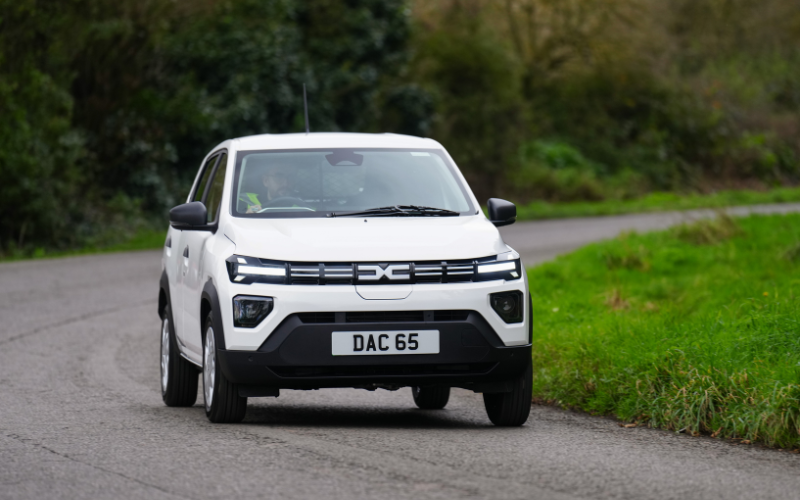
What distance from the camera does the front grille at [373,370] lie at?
7.14 metres

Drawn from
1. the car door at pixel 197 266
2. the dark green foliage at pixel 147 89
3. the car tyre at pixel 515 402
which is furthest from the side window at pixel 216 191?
the dark green foliage at pixel 147 89

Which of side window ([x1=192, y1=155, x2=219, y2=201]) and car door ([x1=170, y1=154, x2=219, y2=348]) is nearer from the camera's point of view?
car door ([x1=170, y1=154, x2=219, y2=348])

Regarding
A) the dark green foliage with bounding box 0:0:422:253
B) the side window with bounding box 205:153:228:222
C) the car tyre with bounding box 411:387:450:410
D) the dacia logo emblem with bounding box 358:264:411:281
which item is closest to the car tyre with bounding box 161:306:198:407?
the side window with bounding box 205:153:228:222

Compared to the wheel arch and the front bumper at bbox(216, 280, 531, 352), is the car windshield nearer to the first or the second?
the wheel arch

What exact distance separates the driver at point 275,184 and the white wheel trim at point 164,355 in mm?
1594

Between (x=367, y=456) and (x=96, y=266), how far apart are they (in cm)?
1521

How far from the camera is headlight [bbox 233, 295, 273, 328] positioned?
7059 mm

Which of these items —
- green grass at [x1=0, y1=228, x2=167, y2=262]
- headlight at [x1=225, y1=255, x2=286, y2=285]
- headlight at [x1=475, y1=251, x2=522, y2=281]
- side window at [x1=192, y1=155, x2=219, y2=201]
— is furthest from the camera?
green grass at [x1=0, y1=228, x2=167, y2=262]

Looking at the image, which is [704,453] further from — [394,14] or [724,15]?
[724,15]

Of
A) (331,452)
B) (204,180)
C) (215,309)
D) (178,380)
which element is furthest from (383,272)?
(204,180)

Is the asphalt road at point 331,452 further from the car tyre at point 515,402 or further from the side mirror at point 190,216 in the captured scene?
the side mirror at point 190,216

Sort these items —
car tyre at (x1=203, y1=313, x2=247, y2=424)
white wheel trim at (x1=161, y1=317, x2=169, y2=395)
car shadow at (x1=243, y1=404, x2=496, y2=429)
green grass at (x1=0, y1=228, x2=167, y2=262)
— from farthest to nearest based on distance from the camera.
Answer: green grass at (x1=0, y1=228, x2=167, y2=262) < white wheel trim at (x1=161, y1=317, x2=169, y2=395) < car shadow at (x1=243, y1=404, x2=496, y2=429) < car tyre at (x1=203, y1=313, x2=247, y2=424)

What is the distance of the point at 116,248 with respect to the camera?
2503 centimetres

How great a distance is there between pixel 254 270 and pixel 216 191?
1.53m
